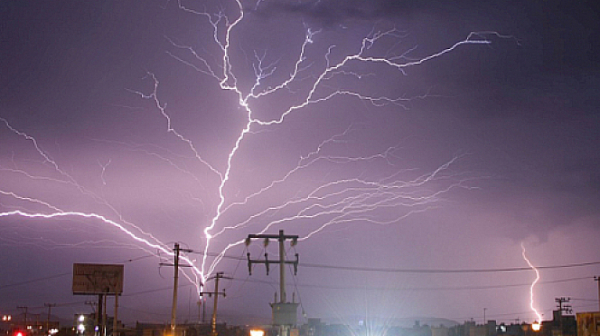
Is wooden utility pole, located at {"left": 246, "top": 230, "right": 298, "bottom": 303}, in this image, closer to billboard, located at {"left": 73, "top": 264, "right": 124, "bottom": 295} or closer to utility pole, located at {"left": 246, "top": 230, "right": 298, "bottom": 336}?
utility pole, located at {"left": 246, "top": 230, "right": 298, "bottom": 336}

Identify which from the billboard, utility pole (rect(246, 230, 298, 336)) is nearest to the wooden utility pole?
utility pole (rect(246, 230, 298, 336))

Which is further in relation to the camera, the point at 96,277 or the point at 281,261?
the point at 96,277

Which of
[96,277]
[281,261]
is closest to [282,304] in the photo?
[281,261]

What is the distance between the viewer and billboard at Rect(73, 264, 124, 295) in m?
58.8

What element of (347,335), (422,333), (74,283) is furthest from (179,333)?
(422,333)

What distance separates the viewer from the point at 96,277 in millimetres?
59250

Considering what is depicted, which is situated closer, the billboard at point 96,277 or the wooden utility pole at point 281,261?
the wooden utility pole at point 281,261

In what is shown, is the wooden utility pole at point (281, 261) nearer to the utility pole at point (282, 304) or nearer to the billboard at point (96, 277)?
the utility pole at point (282, 304)

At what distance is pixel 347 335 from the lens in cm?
6500

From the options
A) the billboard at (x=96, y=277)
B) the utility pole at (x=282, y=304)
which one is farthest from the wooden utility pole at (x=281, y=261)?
the billboard at (x=96, y=277)

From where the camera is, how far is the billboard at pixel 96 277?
193 ft

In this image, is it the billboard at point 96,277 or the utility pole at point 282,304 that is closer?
the utility pole at point 282,304

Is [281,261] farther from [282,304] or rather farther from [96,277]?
[96,277]

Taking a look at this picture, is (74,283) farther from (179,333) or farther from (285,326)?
(285,326)
